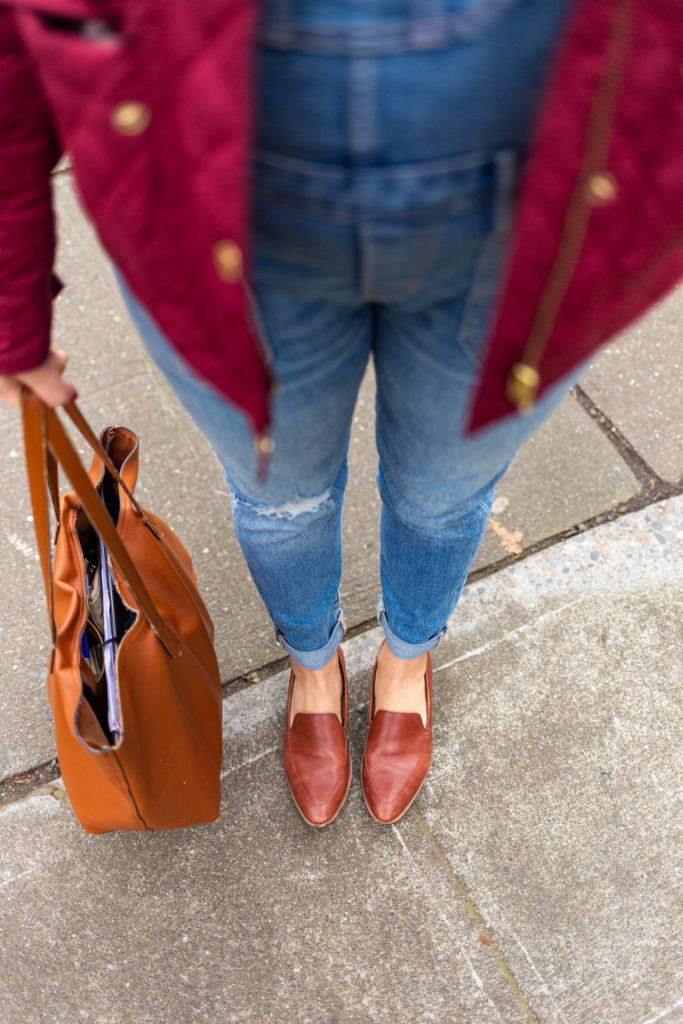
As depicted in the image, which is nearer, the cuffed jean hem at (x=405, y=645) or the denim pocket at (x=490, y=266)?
the denim pocket at (x=490, y=266)

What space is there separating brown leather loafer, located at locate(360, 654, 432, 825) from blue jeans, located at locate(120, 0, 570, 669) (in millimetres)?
546

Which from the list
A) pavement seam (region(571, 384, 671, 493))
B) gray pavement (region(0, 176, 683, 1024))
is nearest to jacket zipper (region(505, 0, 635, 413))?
gray pavement (region(0, 176, 683, 1024))

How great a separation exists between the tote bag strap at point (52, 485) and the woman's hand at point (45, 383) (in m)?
0.01

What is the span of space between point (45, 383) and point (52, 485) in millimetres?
282

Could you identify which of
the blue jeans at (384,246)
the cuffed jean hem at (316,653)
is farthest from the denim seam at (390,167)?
the cuffed jean hem at (316,653)

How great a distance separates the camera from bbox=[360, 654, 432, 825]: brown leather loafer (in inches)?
64.4

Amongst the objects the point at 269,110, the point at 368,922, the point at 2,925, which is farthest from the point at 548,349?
the point at 2,925

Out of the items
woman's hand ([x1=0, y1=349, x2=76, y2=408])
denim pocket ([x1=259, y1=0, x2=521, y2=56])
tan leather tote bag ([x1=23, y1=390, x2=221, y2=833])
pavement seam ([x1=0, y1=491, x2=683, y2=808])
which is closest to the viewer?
denim pocket ([x1=259, y1=0, x2=521, y2=56])

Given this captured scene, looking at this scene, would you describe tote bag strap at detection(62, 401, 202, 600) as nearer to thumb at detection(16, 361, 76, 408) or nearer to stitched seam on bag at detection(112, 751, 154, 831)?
thumb at detection(16, 361, 76, 408)

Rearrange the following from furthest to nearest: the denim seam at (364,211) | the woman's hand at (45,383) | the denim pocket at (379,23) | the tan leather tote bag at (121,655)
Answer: the tan leather tote bag at (121,655)
the woman's hand at (45,383)
the denim seam at (364,211)
the denim pocket at (379,23)

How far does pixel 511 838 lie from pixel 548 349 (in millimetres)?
1245

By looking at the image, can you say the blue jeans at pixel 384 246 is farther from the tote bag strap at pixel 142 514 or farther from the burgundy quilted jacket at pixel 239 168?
the tote bag strap at pixel 142 514

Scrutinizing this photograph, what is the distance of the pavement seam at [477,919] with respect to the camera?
4.80ft

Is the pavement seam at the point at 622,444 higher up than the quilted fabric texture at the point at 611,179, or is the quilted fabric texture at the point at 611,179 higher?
the quilted fabric texture at the point at 611,179
